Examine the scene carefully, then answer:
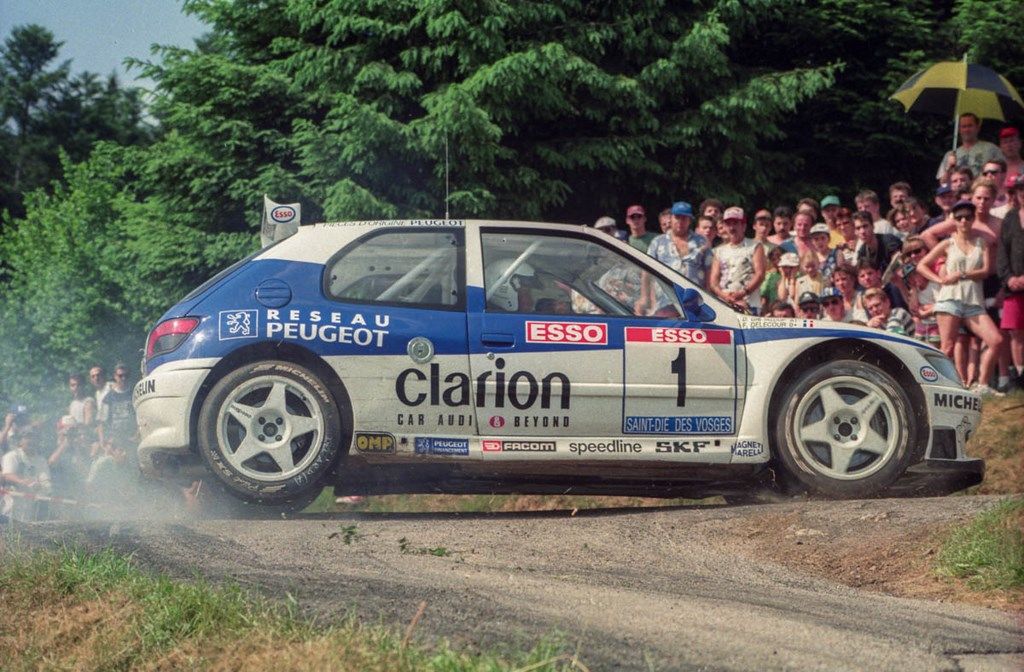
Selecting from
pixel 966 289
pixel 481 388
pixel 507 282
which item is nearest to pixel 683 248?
pixel 966 289

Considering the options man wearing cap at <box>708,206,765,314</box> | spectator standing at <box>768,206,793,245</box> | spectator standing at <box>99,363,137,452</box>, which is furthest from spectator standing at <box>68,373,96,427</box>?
spectator standing at <box>768,206,793,245</box>

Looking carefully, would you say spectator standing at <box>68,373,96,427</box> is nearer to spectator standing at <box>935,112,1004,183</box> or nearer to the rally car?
the rally car

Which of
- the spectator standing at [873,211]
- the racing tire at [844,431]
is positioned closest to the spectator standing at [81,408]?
the spectator standing at [873,211]

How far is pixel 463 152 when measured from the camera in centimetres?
1616

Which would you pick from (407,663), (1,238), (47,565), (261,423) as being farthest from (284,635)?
(1,238)

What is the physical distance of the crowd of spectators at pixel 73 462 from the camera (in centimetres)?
1650

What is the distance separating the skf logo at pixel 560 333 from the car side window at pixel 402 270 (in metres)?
0.45

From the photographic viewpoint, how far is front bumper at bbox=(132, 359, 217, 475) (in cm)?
798

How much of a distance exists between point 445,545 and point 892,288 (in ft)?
21.7

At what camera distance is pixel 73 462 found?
17.3 m

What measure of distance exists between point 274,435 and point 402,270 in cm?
122

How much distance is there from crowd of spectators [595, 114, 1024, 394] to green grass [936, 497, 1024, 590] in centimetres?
448

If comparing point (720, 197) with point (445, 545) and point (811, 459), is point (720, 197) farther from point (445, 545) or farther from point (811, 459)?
point (445, 545)

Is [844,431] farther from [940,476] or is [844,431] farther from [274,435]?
[274,435]
